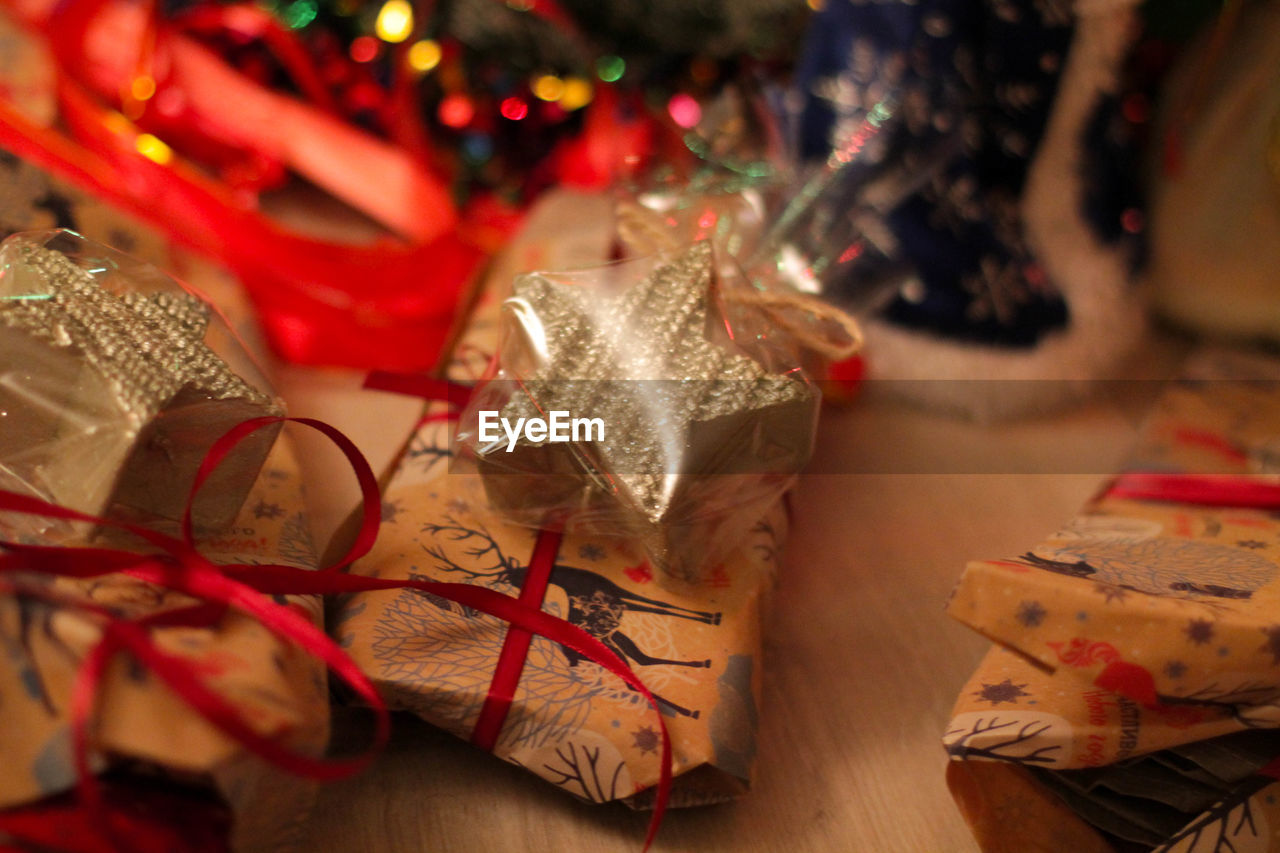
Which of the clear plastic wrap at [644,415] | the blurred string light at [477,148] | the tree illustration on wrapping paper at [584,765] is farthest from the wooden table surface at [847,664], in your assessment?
the blurred string light at [477,148]

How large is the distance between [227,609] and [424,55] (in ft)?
2.28

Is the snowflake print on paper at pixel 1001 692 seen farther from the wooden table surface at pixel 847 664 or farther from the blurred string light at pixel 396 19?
the blurred string light at pixel 396 19

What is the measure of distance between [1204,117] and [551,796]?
95cm

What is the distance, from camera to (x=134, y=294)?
501 millimetres

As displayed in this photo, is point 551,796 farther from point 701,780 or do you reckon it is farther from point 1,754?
point 1,754

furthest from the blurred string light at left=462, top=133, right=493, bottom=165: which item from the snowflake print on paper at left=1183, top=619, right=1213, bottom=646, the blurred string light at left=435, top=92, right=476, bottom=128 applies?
the snowflake print on paper at left=1183, top=619, right=1213, bottom=646

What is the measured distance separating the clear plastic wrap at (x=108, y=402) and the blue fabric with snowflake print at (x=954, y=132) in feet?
Answer: 1.93

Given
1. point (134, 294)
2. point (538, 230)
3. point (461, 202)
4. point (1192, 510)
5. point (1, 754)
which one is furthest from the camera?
point (461, 202)

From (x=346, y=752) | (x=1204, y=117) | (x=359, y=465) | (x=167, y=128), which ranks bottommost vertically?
(x=346, y=752)

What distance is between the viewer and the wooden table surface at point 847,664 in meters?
0.52

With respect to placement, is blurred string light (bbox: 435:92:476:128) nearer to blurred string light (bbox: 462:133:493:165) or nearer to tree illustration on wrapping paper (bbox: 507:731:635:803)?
blurred string light (bbox: 462:133:493:165)

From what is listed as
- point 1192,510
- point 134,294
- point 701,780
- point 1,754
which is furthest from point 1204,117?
point 1,754

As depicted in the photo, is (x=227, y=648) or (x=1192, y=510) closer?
(x=227, y=648)

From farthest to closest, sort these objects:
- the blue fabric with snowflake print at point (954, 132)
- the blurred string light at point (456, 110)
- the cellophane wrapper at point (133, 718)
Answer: the blurred string light at point (456, 110) < the blue fabric with snowflake print at point (954, 132) < the cellophane wrapper at point (133, 718)
